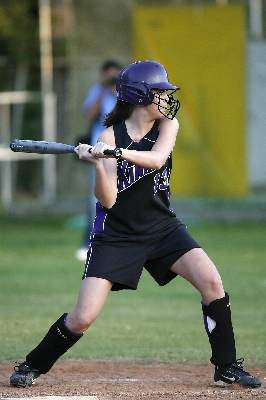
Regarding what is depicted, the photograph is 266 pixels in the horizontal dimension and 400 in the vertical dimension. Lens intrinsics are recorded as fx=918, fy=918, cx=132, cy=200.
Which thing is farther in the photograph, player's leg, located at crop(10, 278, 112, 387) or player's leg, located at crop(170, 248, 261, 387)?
player's leg, located at crop(170, 248, 261, 387)

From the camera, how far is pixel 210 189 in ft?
52.3

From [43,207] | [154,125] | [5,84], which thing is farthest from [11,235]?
[154,125]

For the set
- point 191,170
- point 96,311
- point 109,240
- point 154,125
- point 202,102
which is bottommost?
point 96,311

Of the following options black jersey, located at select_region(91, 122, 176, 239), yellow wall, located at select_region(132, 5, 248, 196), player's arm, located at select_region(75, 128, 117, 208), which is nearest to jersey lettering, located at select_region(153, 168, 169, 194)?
black jersey, located at select_region(91, 122, 176, 239)

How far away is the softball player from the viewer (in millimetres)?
5469

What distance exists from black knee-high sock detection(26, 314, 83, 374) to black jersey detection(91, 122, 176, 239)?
614 millimetres

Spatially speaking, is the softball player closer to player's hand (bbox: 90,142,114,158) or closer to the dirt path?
the dirt path

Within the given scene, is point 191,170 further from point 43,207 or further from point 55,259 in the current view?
point 55,259

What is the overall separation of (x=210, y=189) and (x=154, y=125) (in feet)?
33.8

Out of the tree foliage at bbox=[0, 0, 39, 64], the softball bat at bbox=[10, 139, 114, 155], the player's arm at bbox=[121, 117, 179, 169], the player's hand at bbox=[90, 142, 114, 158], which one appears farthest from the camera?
the tree foliage at bbox=[0, 0, 39, 64]

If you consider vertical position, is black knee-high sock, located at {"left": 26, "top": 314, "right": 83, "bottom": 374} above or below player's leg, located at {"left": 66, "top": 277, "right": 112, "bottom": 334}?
below

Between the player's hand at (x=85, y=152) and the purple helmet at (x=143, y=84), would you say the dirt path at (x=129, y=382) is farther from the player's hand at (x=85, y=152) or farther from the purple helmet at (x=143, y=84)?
the purple helmet at (x=143, y=84)

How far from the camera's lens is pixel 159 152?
5.40 meters

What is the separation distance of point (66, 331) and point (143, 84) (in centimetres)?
155
